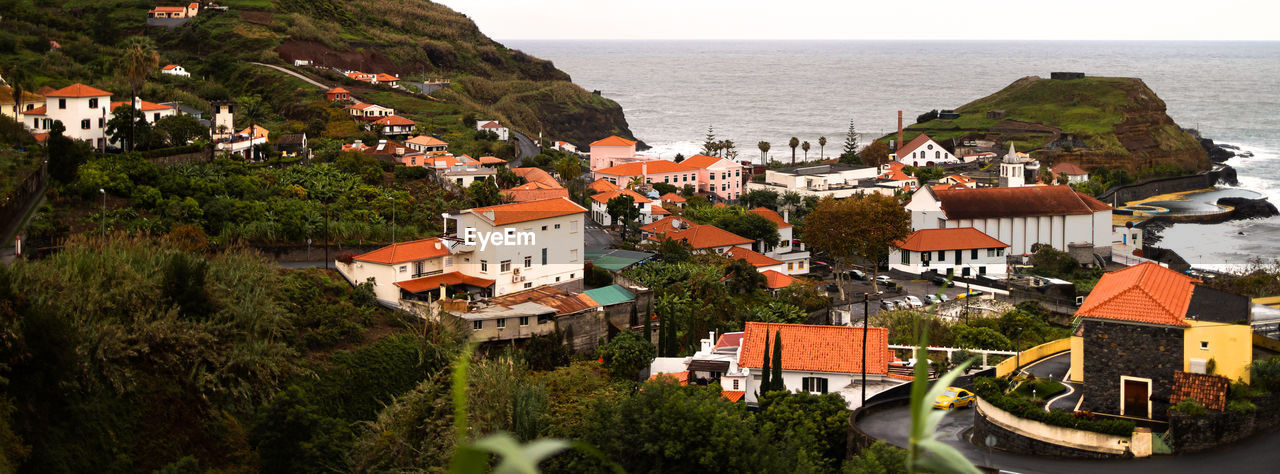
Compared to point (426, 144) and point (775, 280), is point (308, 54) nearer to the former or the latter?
point (426, 144)

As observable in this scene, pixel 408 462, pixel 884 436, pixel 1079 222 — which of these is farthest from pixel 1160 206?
pixel 408 462

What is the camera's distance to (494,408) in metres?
21.0

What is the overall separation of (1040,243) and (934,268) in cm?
763

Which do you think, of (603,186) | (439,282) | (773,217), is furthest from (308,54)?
(439,282)

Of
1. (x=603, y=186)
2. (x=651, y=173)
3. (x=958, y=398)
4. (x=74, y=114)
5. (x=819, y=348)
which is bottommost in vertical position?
(x=958, y=398)

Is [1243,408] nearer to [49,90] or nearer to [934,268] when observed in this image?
[934,268]

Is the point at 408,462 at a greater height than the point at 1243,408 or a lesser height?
lesser

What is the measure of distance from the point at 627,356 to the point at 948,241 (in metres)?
22.0

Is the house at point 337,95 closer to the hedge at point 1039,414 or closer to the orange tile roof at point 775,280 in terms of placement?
the orange tile roof at point 775,280

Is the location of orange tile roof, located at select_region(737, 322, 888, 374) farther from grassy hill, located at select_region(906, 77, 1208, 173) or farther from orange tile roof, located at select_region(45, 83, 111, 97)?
grassy hill, located at select_region(906, 77, 1208, 173)

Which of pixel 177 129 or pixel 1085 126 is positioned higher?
pixel 1085 126

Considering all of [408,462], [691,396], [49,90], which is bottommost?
[408,462]

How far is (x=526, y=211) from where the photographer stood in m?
33.4

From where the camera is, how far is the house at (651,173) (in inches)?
2422
